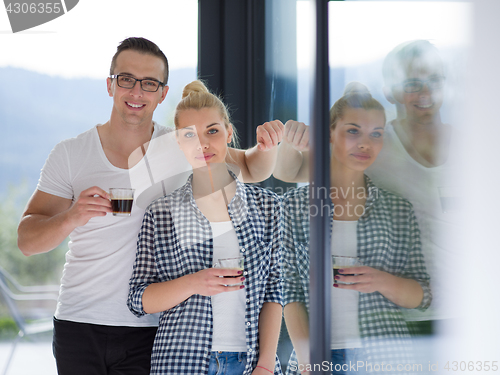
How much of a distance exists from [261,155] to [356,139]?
A: 0.37 meters

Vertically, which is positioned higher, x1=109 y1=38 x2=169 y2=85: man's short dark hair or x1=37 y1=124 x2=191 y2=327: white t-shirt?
x1=109 y1=38 x2=169 y2=85: man's short dark hair

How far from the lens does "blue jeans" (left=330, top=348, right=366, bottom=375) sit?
1.11 metres

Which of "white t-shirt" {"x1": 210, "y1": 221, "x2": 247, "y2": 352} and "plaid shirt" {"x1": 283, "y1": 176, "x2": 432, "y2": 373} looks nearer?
"plaid shirt" {"x1": 283, "y1": 176, "x2": 432, "y2": 373}

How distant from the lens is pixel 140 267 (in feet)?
3.95

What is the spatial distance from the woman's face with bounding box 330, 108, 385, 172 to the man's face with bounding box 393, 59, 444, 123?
9cm

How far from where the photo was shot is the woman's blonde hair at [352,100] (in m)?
1.12

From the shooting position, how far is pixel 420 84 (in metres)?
1.04

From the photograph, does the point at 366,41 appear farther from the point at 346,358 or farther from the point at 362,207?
the point at 346,358

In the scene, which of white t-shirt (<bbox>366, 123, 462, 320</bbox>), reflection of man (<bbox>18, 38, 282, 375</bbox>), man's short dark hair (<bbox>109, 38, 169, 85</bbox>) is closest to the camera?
white t-shirt (<bbox>366, 123, 462, 320</bbox>)

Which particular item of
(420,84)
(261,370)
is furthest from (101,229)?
(420,84)

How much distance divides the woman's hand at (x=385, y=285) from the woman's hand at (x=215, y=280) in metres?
0.26

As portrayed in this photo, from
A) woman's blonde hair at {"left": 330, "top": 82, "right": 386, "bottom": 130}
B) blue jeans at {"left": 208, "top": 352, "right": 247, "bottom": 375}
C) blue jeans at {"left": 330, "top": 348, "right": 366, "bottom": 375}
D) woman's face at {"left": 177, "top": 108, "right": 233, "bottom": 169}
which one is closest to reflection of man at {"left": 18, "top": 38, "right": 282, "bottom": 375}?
woman's face at {"left": 177, "top": 108, "right": 233, "bottom": 169}

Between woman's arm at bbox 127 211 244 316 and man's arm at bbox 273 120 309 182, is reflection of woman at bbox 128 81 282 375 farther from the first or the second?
man's arm at bbox 273 120 309 182

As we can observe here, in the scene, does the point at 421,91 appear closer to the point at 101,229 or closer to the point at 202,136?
the point at 202,136
